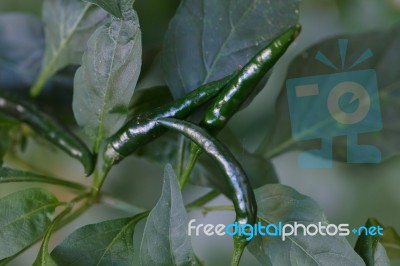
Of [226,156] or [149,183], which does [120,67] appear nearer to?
[226,156]

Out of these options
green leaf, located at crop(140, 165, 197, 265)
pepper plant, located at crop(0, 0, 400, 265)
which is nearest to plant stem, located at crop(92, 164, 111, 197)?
pepper plant, located at crop(0, 0, 400, 265)

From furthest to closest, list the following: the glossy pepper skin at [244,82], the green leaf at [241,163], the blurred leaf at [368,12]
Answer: the blurred leaf at [368,12], the green leaf at [241,163], the glossy pepper skin at [244,82]

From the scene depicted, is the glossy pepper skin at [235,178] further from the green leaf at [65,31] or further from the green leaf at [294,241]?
the green leaf at [65,31]

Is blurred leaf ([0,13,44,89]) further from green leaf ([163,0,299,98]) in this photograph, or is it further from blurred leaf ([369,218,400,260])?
blurred leaf ([369,218,400,260])

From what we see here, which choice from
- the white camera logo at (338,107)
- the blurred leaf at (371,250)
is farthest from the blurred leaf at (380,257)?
the white camera logo at (338,107)

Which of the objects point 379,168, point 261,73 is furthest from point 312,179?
point 261,73

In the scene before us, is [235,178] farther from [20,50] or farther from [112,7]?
[20,50]

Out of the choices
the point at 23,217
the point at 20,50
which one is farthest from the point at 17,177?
the point at 20,50
